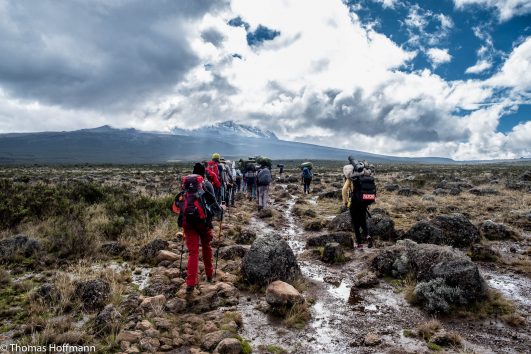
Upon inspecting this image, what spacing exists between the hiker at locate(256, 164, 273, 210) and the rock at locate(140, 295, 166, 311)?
33.3 feet

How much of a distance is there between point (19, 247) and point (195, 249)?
4.86 meters

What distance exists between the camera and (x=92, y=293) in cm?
589

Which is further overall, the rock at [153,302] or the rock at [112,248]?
the rock at [112,248]

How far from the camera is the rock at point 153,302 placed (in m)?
5.64

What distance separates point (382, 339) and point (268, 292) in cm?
208

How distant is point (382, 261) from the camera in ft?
26.3

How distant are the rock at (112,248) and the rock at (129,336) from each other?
14.5 ft

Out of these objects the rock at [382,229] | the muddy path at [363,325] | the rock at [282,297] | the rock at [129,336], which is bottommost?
the muddy path at [363,325]

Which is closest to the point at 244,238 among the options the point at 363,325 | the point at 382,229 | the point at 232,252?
the point at 232,252

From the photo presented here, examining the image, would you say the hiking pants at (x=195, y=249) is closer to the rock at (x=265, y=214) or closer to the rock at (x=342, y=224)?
the rock at (x=342, y=224)

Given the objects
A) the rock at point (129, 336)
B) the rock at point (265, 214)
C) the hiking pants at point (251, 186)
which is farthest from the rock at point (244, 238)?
the hiking pants at point (251, 186)

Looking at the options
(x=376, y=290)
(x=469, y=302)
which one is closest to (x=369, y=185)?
(x=376, y=290)

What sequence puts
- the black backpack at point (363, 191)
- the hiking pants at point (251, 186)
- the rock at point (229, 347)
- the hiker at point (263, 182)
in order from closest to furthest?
the rock at point (229, 347) → the black backpack at point (363, 191) → the hiker at point (263, 182) → the hiking pants at point (251, 186)

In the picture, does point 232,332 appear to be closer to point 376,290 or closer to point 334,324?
point 334,324
